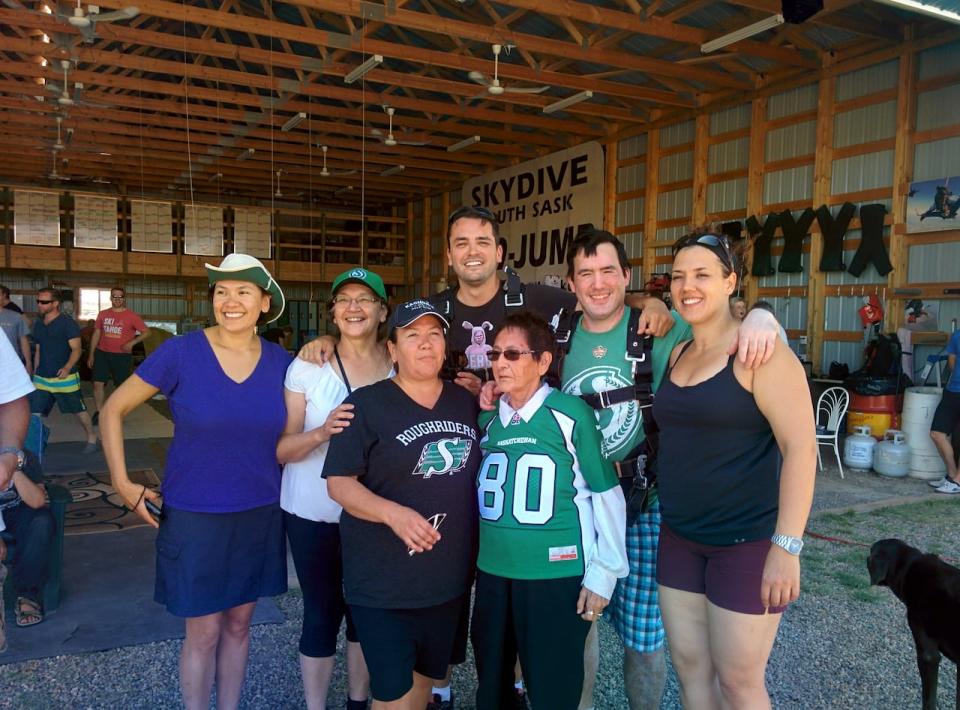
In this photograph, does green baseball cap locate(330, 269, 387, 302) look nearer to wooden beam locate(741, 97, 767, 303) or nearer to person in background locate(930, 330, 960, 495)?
person in background locate(930, 330, 960, 495)

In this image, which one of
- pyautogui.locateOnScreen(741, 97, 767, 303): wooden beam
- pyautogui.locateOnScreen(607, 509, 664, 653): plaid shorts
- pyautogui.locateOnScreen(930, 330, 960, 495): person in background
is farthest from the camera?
pyautogui.locateOnScreen(741, 97, 767, 303): wooden beam

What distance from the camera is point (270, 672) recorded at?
3484mm

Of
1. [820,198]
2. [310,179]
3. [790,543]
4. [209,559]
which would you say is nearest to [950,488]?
[820,198]

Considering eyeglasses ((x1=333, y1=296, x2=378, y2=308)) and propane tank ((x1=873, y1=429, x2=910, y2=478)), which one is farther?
propane tank ((x1=873, y1=429, x2=910, y2=478))

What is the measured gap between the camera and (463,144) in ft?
54.2

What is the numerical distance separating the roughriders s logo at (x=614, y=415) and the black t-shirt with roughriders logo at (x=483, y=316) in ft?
Answer: 1.41

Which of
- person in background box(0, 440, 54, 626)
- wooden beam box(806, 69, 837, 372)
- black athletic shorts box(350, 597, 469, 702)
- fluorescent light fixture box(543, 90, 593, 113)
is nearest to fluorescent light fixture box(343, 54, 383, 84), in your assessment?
fluorescent light fixture box(543, 90, 593, 113)

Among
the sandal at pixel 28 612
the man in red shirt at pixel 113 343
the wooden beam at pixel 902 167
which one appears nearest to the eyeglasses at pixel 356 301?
the sandal at pixel 28 612

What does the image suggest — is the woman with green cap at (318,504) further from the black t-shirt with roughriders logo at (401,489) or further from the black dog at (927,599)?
the black dog at (927,599)

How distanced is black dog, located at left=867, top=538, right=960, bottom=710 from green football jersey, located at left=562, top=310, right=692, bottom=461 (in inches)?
61.0

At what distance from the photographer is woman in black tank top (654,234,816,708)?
2.05m

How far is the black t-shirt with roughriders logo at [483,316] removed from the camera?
9.66 feet

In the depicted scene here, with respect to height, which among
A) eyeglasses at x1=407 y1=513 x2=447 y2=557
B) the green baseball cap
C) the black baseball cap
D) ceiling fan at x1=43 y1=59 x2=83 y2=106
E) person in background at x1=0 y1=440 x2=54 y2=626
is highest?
ceiling fan at x1=43 y1=59 x2=83 y2=106

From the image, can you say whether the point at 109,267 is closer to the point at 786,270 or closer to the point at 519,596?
the point at 786,270
